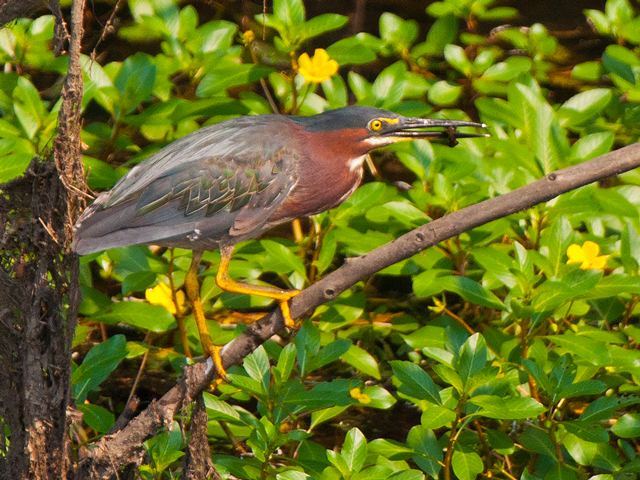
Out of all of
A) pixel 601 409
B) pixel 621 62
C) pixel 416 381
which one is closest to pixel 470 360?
pixel 416 381

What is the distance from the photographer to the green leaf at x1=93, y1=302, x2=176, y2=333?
138 inches

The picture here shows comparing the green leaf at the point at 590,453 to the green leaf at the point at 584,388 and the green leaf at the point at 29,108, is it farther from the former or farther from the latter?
the green leaf at the point at 29,108

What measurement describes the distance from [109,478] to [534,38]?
9.57 ft

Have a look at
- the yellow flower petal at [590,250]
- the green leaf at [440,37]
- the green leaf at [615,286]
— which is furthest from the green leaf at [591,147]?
the green leaf at [440,37]

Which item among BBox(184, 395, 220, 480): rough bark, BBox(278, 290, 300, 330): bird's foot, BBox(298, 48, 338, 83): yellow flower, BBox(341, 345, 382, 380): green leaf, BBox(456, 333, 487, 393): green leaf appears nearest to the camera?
BBox(184, 395, 220, 480): rough bark

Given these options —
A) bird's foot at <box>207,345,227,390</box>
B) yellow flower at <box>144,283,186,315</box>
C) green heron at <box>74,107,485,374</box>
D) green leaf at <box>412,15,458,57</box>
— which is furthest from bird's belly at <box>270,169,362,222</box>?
green leaf at <box>412,15,458,57</box>

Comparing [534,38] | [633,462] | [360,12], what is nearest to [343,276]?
[633,462]

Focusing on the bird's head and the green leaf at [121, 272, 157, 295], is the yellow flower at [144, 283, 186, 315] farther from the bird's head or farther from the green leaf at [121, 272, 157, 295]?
the bird's head

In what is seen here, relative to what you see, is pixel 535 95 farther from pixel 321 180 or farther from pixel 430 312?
pixel 321 180

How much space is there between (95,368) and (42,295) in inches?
19.0

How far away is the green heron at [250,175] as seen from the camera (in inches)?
124

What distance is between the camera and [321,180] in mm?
3213

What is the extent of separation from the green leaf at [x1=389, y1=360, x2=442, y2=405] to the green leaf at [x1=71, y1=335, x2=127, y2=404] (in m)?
0.72

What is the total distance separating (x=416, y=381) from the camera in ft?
9.86
